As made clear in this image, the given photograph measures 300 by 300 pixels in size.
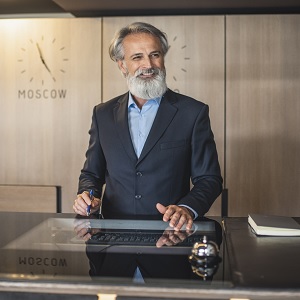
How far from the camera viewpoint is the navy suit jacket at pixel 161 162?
9.41ft

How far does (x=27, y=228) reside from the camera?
218 cm

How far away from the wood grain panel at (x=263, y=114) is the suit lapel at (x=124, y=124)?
219 centimetres

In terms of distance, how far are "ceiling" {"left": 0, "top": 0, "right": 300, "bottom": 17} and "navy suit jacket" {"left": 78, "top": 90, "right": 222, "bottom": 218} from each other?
7.19 feet

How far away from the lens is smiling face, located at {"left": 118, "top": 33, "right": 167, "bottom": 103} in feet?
9.67

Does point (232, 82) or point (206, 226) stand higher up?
point (232, 82)

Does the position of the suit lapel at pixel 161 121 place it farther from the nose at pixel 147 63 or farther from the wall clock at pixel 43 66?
A: the wall clock at pixel 43 66

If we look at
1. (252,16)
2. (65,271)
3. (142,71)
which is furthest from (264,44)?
(65,271)

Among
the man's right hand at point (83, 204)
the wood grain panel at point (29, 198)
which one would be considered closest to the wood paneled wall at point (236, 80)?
the wood grain panel at point (29, 198)

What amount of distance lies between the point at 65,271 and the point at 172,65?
386 centimetres

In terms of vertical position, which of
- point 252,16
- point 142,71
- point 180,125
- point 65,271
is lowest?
point 65,271

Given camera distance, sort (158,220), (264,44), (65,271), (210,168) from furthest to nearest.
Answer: (264,44) → (210,168) → (158,220) → (65,271)

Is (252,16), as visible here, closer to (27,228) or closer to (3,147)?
(3,147)

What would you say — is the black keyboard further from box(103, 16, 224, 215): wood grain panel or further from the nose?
box(103, 16, 224, 215): wood grain panel

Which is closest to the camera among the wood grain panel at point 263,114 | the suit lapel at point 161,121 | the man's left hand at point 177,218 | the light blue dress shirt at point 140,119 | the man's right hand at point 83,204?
the man's left hand at point 177,218
